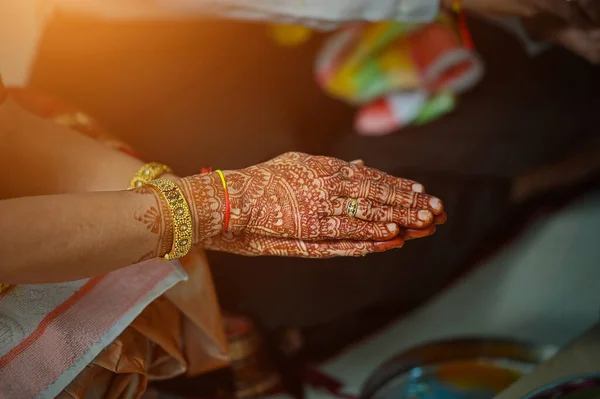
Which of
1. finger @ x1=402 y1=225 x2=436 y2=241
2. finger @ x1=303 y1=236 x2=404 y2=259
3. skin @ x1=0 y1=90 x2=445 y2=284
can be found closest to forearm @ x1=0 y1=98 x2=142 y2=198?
skin @ x1=0 y1=90 x2=445 y2=284

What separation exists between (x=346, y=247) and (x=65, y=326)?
1.18 ft

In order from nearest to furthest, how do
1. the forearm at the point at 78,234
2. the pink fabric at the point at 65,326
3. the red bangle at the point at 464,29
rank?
the forearm at the point at 78,234 → the pink fabric at the point at 65,326 → the red bangle at the point at 464,29

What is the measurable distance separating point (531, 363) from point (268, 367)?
1.70 feet

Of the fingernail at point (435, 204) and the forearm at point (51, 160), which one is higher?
the forearm at point (51, 160)

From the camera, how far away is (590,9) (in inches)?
33.9

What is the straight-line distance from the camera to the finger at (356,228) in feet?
2.25

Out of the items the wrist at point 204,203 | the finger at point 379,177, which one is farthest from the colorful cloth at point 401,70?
the wrist at point 204,203

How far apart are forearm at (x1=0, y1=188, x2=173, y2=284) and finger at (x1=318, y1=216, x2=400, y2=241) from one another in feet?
0.61

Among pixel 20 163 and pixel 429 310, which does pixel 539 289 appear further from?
pixel 20 163

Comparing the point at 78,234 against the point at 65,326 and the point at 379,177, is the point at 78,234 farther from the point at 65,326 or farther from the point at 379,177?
the point at 379,177

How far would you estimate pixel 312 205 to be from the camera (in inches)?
26.9

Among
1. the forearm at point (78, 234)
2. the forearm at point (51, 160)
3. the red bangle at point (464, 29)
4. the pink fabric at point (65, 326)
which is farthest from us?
the red bangle at point (464, 29)

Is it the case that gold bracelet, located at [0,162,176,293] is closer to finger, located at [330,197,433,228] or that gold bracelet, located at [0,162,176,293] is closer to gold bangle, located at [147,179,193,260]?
gold bangle, located at [147,179,193,260]

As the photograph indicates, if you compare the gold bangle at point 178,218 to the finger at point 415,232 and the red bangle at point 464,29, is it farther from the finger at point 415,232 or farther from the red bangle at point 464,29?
the red bangle at point 464,29
